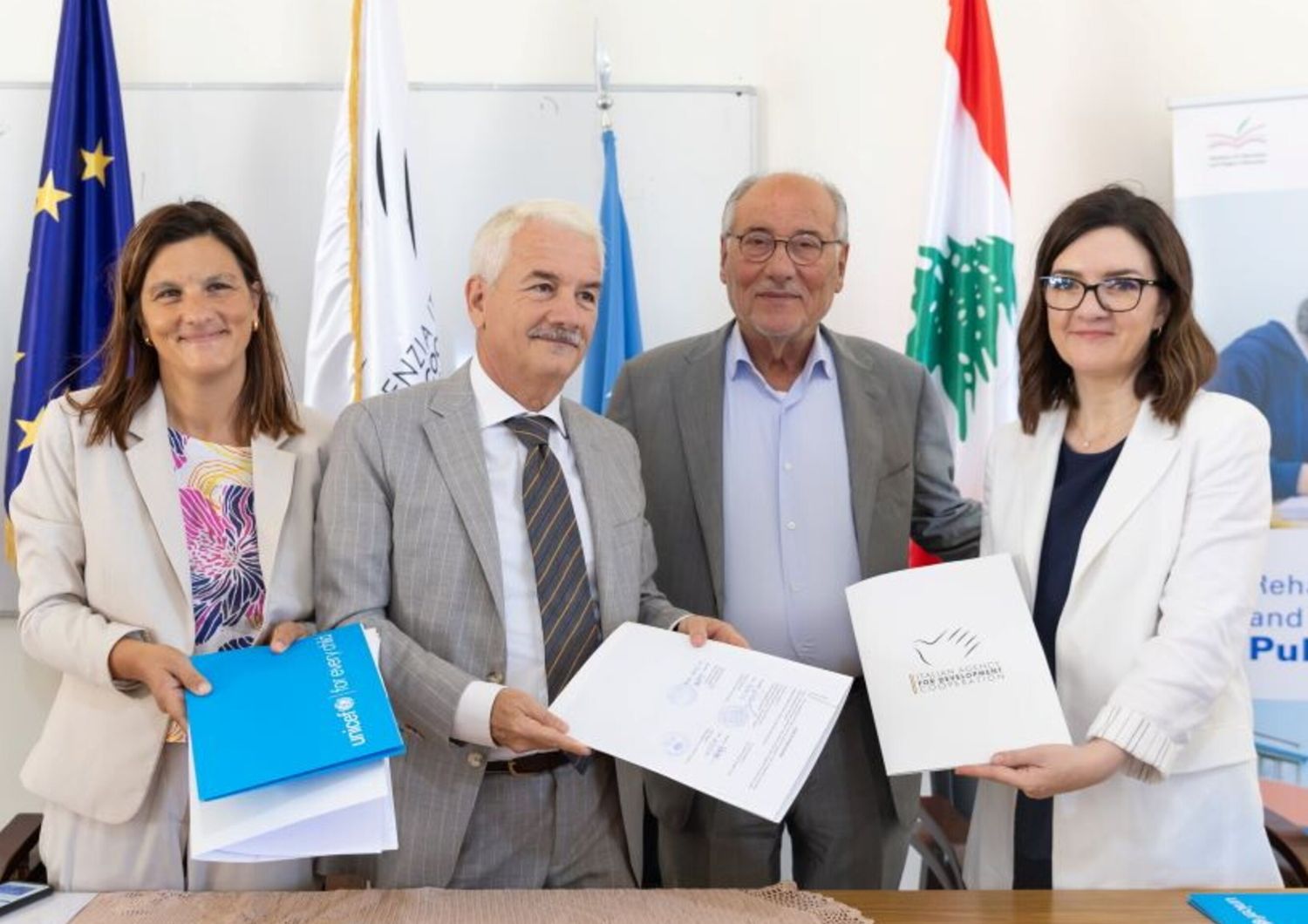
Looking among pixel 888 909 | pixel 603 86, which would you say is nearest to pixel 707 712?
pixel 888 909

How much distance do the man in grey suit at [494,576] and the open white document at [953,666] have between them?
0.26 meters

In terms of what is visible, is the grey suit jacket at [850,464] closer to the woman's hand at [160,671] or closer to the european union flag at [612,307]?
the european union flag at [612,307]

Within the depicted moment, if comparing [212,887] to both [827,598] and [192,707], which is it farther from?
[827,598]

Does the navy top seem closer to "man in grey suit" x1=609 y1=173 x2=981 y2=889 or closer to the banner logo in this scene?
"man in grey suit" x1=609 y1=173 x2=981 y2=889

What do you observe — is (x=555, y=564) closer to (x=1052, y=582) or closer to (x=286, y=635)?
(x=286, y=635)

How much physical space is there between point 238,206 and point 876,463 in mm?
2331

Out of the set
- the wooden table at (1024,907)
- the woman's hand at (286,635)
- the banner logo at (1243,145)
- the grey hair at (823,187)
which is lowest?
the wooden table at (1024,907)

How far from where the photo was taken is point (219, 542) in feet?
6.42

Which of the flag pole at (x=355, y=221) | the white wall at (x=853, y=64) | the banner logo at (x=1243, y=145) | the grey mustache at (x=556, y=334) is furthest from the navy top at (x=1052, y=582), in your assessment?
the flag pole at (x=355, y=221)

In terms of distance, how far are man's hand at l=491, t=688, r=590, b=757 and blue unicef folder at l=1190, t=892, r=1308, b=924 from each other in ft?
2.92

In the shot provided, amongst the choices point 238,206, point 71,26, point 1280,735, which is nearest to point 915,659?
point 1280,735

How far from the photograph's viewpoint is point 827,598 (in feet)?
8.14

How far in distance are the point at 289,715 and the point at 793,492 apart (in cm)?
127

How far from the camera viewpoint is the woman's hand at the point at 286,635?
1744 millimetres
